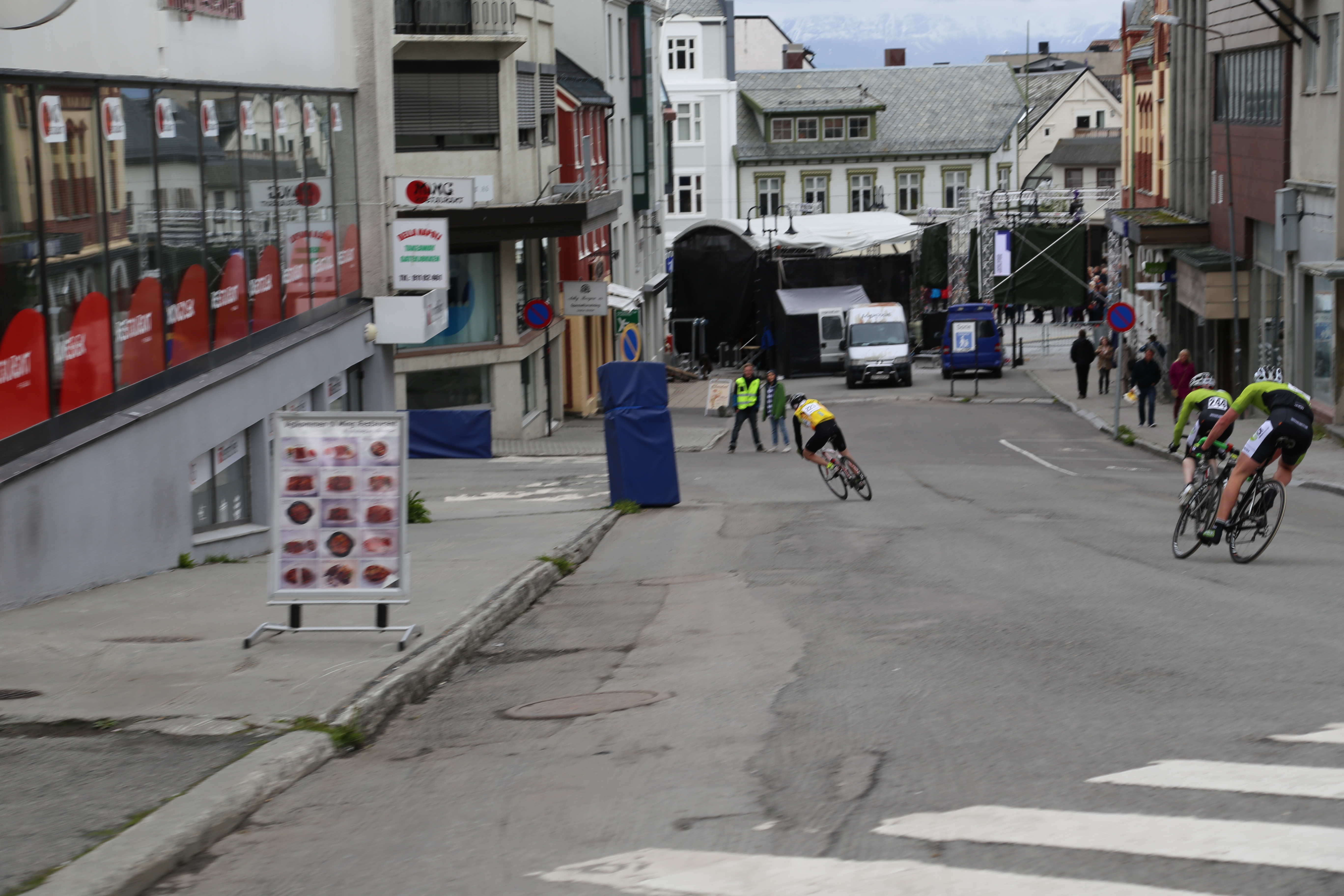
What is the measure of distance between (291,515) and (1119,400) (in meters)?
27.4

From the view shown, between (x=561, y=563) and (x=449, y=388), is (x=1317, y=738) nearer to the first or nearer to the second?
(x=561, y=563)

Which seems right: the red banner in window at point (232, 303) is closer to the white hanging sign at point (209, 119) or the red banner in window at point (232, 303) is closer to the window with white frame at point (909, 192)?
the white hanging sign at point (209, 119)

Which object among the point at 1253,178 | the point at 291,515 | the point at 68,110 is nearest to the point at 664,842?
the point at 291,515

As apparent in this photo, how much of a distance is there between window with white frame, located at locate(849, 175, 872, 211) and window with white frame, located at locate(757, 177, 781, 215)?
3.95 meters

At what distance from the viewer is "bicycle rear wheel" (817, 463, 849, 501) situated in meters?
21.0

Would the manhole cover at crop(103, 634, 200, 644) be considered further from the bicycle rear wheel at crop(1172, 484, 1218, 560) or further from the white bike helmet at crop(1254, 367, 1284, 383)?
the white bike helmet at crop(1254, 367, 1284, 383)

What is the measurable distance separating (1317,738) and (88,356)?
9763 millimetres

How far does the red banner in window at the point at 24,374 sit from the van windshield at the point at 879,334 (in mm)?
40634

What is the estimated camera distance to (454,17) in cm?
3234

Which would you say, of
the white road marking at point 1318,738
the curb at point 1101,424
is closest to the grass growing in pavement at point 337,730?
the white road marking at point 1318,738

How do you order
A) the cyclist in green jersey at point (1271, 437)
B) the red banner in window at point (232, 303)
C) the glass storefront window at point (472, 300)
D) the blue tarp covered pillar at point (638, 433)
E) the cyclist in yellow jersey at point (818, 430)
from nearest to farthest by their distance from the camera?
the cyclist in green jersey at point (1271, 437), the red banner in window at point (232, 303), the blue tarp covered pillar at point (638, 433), the cyclist in yellow jersey at point (818, 430), the glass storefront window at point (472, 300)

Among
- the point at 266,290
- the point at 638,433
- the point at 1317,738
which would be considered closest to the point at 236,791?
the point at 1317,738

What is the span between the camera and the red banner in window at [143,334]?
44.1 ft

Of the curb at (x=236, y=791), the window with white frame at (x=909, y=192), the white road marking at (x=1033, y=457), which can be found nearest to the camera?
the curb at (x=236, y=791)
